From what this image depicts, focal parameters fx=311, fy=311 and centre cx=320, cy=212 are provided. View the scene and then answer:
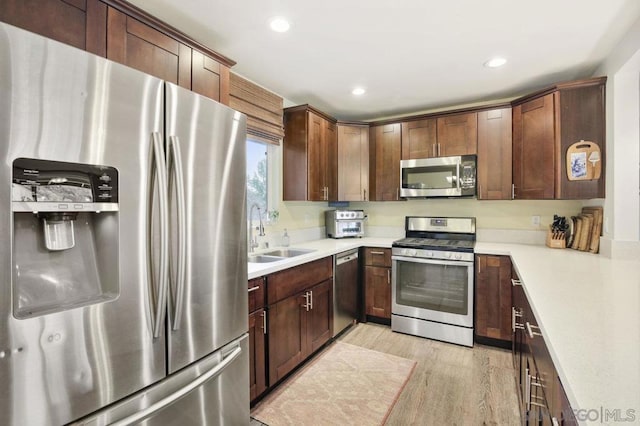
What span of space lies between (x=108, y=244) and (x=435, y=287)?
111 inches

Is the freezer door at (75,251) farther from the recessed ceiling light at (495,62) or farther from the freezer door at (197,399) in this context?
the recessed ceiling light at (495,62)

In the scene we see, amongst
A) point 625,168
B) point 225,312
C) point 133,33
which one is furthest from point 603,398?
point 625,168

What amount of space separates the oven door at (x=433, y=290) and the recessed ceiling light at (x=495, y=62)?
1.70m

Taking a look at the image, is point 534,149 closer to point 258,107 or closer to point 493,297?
point 493,297

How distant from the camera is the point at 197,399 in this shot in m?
1.36

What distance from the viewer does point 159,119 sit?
3.94 feet

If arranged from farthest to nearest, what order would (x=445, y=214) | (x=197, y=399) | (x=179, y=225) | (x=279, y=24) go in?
(x=445, y=214), (x=279, y=24), (x=197, y=399), (x=179, y=225)

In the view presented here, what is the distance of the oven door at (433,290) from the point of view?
9.65ft

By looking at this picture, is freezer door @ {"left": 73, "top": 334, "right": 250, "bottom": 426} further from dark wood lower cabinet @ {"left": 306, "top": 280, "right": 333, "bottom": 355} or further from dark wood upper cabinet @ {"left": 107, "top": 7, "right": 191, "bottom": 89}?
dark wood upper cabinet @ {"left": 107, "top": 7, "right": 191, "bottom": 89}

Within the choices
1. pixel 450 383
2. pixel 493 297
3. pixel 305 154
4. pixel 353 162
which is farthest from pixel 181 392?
pixel 353 162

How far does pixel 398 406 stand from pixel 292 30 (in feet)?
8.43

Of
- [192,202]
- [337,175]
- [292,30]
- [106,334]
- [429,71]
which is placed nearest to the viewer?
[106,334]

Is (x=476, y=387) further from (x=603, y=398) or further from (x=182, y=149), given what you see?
(x=182, y=149)
